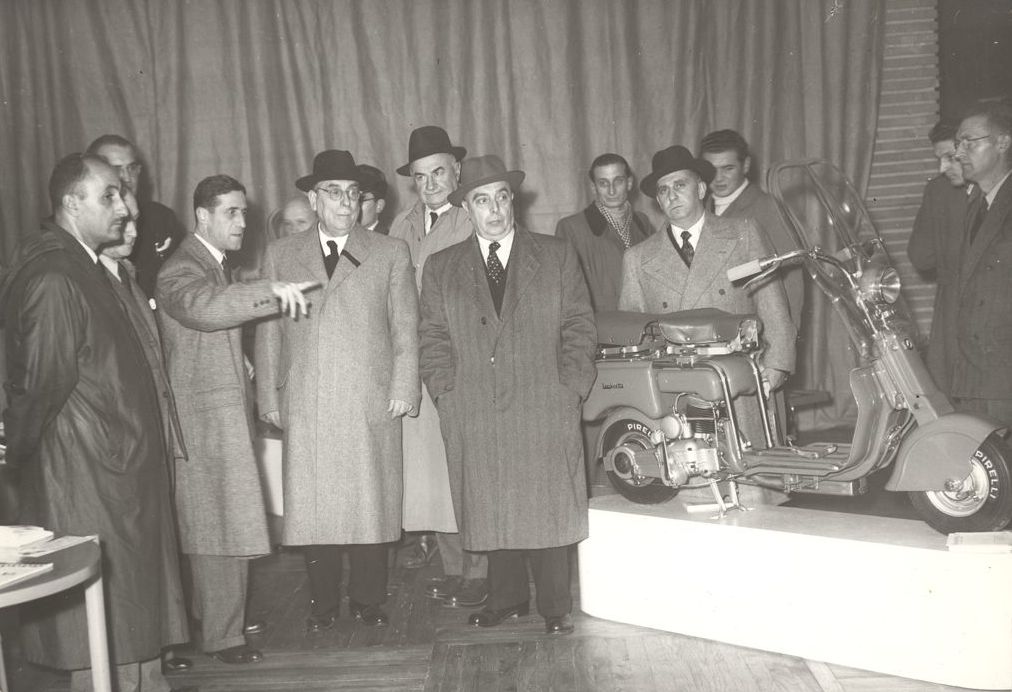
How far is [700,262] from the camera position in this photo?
3561 mm

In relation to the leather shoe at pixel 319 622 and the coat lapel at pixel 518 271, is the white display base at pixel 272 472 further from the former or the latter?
the coat lapel at pixel 518 271

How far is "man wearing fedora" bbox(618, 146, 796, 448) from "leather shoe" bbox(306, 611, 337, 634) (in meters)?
1.75

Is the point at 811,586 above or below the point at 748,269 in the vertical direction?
below

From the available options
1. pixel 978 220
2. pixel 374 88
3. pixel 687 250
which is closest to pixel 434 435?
pixel 687 250

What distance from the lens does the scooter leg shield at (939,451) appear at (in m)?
2.73

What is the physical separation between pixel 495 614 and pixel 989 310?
7.30 feet

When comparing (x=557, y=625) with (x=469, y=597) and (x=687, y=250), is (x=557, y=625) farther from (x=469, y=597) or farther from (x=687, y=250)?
(x=687, y=250)

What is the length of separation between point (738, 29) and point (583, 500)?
354 centimetres

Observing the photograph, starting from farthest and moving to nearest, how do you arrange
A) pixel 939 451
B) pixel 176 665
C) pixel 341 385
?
pixel 341 385
pixel 176 665
pixel 939 451

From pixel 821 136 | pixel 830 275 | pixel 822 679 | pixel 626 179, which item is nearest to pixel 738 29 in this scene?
pixel 821 136

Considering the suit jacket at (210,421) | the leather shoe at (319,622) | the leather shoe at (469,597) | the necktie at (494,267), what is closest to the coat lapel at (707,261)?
the necktie at (494,267)

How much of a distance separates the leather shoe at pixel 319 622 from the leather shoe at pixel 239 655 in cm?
28

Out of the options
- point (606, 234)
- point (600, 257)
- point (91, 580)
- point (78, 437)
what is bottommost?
point (91, 580)

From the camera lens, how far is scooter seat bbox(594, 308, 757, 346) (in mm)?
3252
